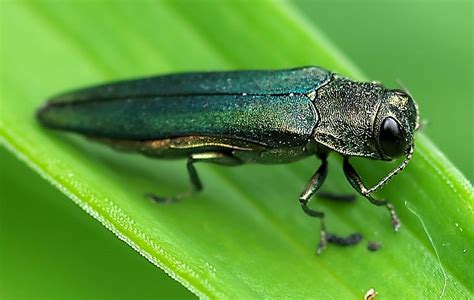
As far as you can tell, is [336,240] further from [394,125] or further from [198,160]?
[198,160]

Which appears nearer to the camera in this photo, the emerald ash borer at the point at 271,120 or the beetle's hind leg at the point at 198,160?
the emerald ash borer at the point at 271,120

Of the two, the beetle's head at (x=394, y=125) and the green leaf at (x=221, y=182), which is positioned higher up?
the beetle's head at (x=394, y=125)

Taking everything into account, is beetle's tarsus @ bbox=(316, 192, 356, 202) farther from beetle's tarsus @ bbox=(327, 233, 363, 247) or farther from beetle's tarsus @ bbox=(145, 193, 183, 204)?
beetle's tarsus @ bbox=(145, 193, 183, 204)

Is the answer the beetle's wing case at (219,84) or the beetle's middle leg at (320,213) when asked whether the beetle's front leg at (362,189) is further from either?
the beetle's wing case at (219,84)

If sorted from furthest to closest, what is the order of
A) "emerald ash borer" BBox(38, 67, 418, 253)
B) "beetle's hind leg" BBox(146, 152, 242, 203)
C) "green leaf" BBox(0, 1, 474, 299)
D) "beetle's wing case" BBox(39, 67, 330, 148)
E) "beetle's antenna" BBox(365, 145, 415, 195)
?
"beetle's hind leg" BBox(146, 152, 242, 203), "beetle's wing case" BBox(39, 67, 330, 148), "emerald ash borer" BBox(38, 67, 418, 253), "beetle's antenna" BBox(365, 145, 415, 195), "green leaf" BBox(0, 1, 474, 299)

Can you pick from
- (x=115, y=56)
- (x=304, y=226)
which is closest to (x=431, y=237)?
(x=304, y=226)

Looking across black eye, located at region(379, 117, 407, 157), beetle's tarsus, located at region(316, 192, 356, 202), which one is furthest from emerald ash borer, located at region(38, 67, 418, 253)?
beetle's tarsus, located at region(316, 192, 356, 202)

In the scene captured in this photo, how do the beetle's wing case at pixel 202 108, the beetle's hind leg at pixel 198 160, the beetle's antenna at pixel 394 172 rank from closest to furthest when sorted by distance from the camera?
the beetle's antenna at pixel 394 172 < the beetle's wing case at pixel 202 108 < the beetle's hind leg at pixel 198 160

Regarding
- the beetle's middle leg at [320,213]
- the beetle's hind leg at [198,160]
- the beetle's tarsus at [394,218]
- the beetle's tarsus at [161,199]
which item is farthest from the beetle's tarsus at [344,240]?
the beetle's tarsus at [161,199]
